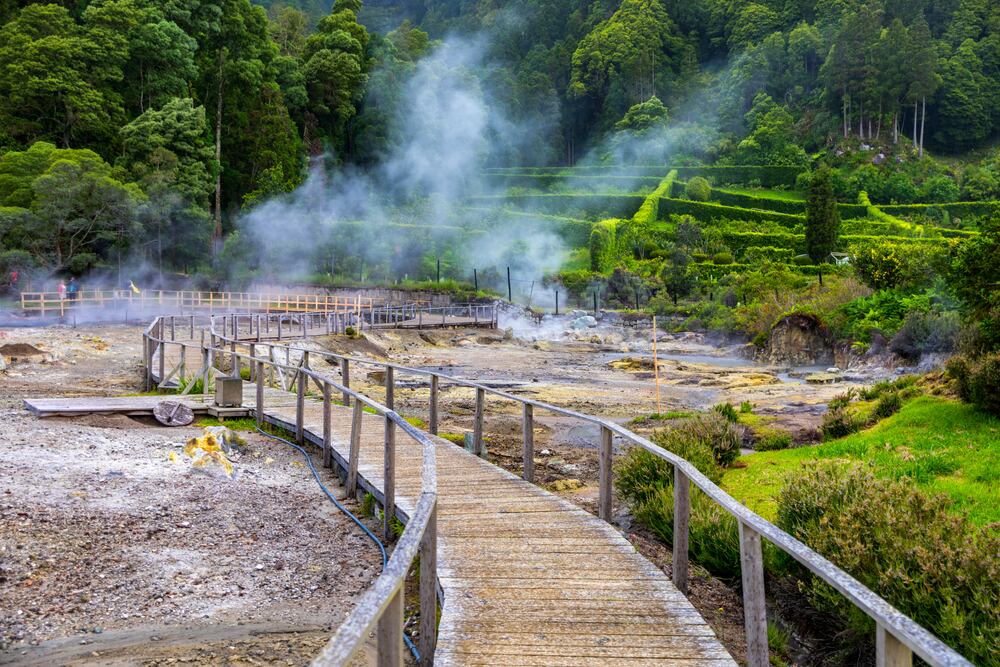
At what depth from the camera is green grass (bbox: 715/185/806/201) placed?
7250 centimetres

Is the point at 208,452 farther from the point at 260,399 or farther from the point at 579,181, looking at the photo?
the point at 579,181

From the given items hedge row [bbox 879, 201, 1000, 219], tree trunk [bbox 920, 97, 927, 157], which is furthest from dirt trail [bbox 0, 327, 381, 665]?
tree trunk [bbox 920, 97, 927, 157]

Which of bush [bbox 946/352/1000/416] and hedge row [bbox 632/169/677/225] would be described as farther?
hedge row [bbox 632/169/677/225]

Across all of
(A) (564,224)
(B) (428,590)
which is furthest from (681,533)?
(A) (564,224)

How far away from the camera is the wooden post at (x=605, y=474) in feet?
21.7

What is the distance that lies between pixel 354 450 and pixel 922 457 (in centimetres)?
612

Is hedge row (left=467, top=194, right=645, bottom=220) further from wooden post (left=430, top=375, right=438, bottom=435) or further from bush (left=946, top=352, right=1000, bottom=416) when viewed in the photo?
wooden post (left=430, top=375, right=438, bottom=435)

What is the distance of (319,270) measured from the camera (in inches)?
2031

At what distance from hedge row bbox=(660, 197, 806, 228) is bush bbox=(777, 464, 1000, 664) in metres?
58.4

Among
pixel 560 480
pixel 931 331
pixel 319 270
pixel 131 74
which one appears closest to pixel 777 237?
pixel 319 270

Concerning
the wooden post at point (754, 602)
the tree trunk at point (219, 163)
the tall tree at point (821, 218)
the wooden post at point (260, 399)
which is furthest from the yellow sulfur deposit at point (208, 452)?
the tree trunk at point (219, 163)

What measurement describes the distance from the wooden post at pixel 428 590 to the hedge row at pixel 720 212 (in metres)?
61.6

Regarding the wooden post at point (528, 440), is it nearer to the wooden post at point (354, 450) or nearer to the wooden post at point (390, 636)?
the wooden post at point (354, 450)

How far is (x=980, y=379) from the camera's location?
35.9 ft
